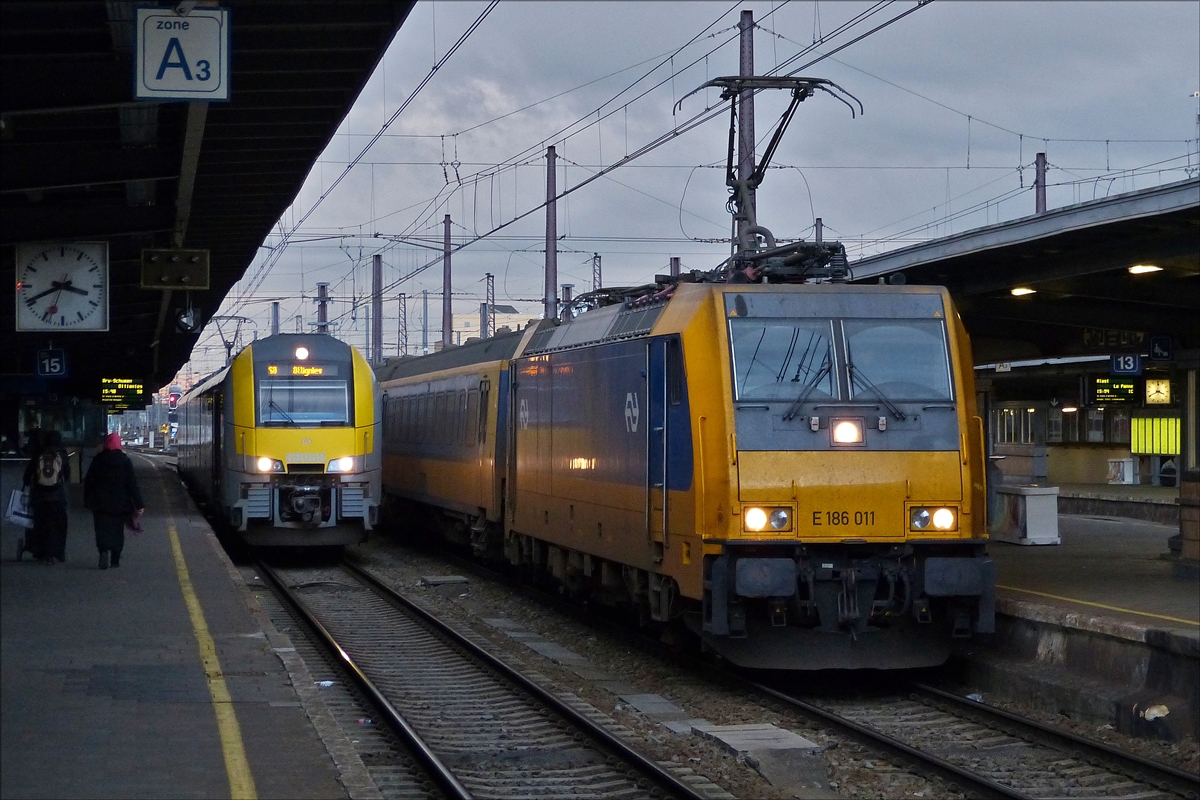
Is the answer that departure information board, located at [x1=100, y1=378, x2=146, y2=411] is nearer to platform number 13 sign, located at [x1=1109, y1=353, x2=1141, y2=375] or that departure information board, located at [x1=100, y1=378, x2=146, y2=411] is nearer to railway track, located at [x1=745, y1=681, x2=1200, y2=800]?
platform number 13 sign, located at [x1=1109, y1=353, x2=1141, y2=375]

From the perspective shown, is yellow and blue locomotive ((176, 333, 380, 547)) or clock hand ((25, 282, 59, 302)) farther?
yellow and blue locomotive ((176, 333, 380, 547))

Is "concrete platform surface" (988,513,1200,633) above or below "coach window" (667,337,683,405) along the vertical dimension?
below

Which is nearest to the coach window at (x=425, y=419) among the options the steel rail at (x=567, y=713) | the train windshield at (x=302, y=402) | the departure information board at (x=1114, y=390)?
the train windshield at (x=302, y=402)

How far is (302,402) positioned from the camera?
2016 centimetres

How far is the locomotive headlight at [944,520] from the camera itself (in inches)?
413

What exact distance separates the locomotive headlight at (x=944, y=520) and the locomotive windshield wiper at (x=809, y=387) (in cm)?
131

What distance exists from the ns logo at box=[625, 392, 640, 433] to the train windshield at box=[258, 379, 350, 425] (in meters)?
9.07

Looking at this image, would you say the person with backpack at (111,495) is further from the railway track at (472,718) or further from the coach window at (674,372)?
the coach window at (674,372)

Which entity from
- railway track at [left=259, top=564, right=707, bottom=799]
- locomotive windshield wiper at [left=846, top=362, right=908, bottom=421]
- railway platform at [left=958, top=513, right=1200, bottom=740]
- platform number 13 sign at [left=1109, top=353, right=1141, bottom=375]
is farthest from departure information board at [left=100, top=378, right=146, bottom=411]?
locomotive windshield wiper at [left=846, top=362, right=908, bottom=421]

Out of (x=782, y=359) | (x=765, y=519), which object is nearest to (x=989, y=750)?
(x=765, y=519)

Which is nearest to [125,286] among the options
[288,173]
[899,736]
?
[288,173]

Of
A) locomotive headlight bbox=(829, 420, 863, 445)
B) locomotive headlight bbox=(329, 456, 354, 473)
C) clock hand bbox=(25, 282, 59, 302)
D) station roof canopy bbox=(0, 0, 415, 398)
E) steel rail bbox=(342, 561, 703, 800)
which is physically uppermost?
station roof canopy bbox=(0, 0, 415, 398)

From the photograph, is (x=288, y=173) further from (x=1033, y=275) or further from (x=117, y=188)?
(x=1033, y=275)

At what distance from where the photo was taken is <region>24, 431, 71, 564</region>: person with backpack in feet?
54.4
